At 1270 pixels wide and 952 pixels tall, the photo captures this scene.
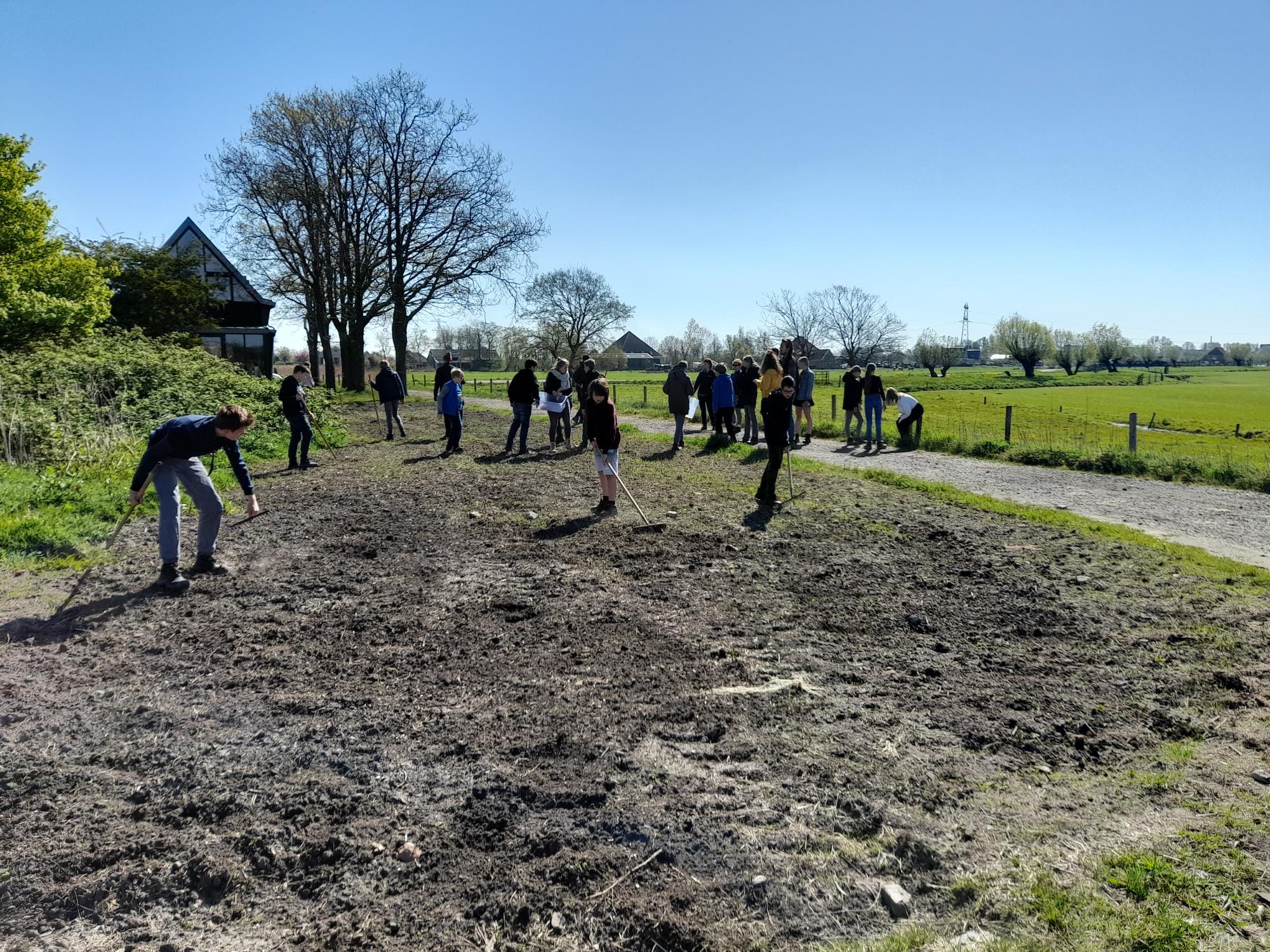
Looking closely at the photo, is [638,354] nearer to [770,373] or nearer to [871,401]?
[871,401]

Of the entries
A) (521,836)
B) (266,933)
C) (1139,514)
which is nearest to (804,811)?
(521,836)

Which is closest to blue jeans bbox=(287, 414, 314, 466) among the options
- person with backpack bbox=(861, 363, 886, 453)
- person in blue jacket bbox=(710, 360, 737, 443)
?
person in blue jacket bbox=(710, 360, 737, 443)

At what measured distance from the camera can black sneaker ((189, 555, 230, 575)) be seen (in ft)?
25.2

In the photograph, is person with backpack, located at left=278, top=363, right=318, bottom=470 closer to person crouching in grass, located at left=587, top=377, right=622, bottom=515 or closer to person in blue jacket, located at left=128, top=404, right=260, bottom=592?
person crouching in grass, located at left=587, top=377, right=622, bottom=515

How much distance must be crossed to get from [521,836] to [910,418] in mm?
17651

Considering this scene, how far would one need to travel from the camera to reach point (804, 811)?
12.2 ft

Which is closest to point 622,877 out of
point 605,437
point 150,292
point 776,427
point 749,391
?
point 605,437

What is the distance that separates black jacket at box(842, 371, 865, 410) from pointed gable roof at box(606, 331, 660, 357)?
123373 millimetres

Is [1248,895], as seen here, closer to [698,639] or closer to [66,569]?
[698,639]

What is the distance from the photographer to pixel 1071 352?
11631 cm

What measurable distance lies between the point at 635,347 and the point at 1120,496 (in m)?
134

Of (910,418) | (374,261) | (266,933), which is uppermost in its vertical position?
(374,261)

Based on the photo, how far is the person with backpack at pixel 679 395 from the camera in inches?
706

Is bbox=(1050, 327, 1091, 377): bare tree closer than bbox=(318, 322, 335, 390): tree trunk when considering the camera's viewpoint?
No
